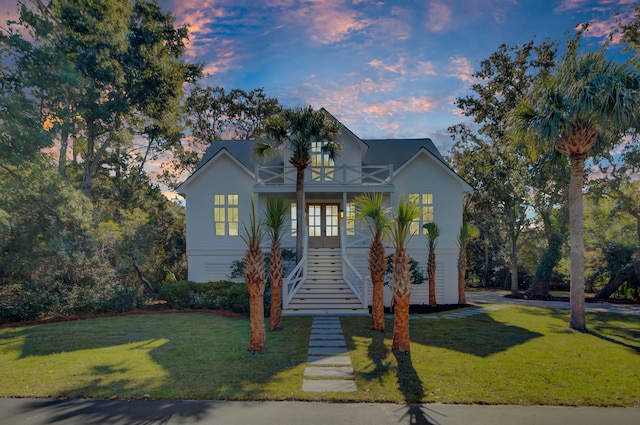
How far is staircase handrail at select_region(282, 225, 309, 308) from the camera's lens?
1534cm

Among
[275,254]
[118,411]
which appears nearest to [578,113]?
[275,254]

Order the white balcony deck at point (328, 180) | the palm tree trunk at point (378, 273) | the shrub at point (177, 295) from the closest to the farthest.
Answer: the palm tree trunk at point (378, 273)
the shrub at point (177, 295)
the white balcony deck at point (328, 180)

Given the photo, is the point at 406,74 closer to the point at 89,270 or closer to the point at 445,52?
the point at 445,52

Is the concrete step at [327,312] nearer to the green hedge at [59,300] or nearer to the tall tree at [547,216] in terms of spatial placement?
the green hedge at [59,300]

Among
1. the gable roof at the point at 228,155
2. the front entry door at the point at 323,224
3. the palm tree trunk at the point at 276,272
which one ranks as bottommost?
the palm tree trunk at the point at 276,272

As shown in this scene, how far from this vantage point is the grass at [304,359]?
22.5 feet

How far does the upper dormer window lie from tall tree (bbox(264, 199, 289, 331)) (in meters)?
8.45


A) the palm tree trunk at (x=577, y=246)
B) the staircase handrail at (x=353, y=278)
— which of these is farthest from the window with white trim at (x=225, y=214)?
the palm tree trunk at (x=577, y=246)

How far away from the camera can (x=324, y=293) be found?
16.5m

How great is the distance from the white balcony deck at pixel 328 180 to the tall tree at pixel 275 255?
25.4 ft

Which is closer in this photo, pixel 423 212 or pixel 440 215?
pixel 440 215

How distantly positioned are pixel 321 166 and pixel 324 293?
6982 millimetres

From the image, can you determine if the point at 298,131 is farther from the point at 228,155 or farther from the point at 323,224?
the point at 323,224

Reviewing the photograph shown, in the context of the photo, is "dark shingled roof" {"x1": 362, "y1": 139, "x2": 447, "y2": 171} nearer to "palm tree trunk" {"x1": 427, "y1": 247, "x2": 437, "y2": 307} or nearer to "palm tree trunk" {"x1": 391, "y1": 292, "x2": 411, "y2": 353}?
"palm tree trunk" {"x1": 427, "y1": 247, "x2": 437, "y2": 307}
